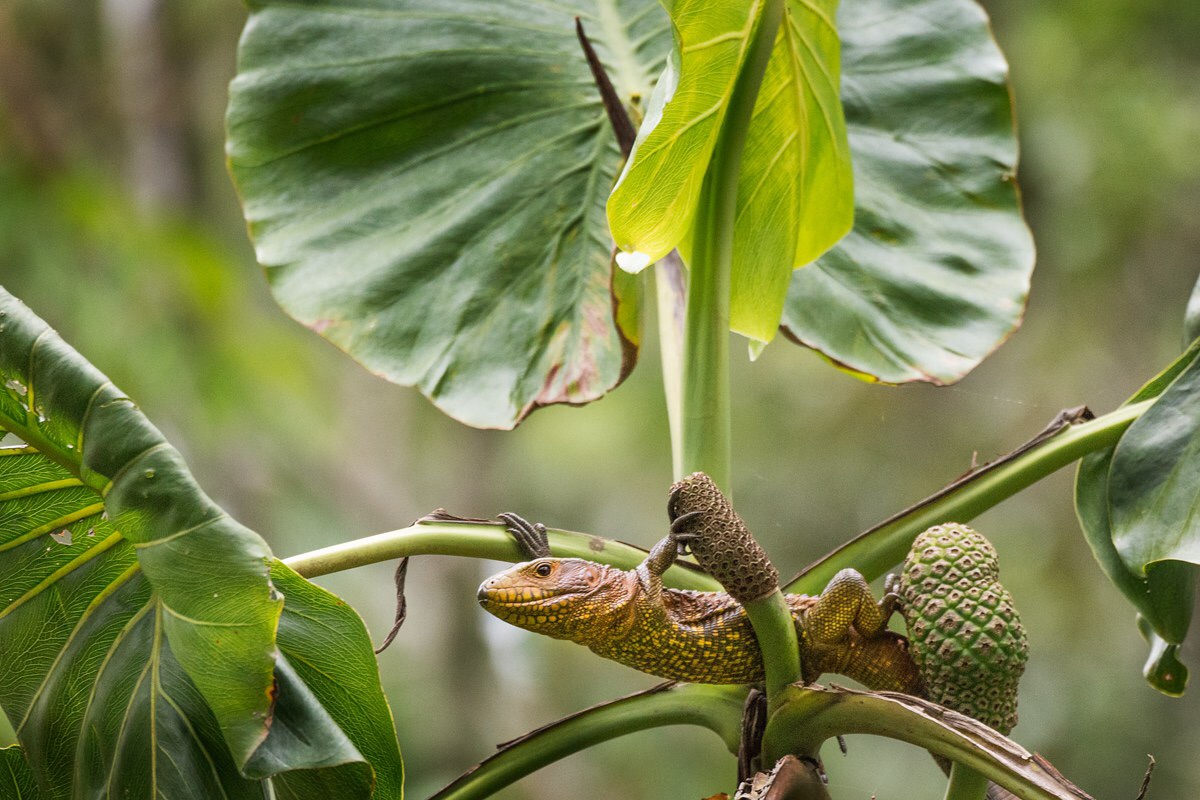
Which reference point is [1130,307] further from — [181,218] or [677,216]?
[677,216]

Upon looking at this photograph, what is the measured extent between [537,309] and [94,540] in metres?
0.62

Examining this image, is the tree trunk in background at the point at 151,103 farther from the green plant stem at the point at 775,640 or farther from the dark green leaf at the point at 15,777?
the green plant stem at the point at 775,640

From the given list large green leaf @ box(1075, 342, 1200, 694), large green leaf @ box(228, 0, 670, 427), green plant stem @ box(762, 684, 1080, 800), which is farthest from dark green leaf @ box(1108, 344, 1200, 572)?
large green leaf @ box(228, 0, 670, 427)

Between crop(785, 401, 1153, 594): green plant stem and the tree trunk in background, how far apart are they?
2.74 meters

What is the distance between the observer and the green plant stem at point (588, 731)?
0.90 m

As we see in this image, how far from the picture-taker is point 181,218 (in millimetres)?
3148

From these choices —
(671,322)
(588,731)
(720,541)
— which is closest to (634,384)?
(671,322)

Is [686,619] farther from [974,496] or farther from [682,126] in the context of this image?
[682,126]

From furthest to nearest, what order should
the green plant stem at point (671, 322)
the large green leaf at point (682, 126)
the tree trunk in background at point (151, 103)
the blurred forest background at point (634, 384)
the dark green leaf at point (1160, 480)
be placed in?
the tree trunk in background at point (151, 103) → the blurred forest background at point (634, 384) → the green plant stem at point (671, 322) → the dark green leaf at point (1160, 480) → the large green leaf at point (682, 126)

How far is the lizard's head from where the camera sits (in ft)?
3.05

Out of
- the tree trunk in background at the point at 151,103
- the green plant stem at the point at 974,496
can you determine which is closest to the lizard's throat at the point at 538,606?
the green plant stem at the point at 974,496

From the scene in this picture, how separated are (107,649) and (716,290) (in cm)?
58

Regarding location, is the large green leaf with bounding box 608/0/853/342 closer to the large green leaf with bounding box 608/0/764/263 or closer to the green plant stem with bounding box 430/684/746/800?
the large green leaf with bounding box 608/0/764/263

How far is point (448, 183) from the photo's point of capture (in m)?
1.37
